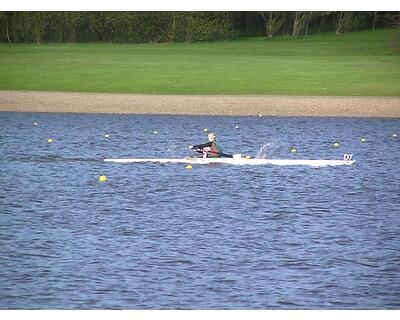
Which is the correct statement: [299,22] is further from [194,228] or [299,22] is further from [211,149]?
[194,228]

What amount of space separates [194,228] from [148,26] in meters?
72.3

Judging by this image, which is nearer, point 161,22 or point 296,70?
point 296,70

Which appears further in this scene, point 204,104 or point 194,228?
point 204,104

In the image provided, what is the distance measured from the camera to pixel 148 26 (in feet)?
297

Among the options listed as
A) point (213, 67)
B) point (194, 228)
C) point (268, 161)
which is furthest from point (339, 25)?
point (194, 228)

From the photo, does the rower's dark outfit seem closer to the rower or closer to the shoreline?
the rower

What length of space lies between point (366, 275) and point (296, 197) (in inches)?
338

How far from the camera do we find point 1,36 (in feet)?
287

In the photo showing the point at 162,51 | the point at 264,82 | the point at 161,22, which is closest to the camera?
the point at 264,82

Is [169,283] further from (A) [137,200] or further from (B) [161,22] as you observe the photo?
(B) [161,22]

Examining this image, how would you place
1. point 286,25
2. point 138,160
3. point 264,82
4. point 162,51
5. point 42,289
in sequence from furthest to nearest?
point 286,25, point 162,51, point 264,82, point 138,160, point 42,289

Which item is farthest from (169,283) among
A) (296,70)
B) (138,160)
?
(296,70)

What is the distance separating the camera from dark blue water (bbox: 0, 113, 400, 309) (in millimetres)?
14453
